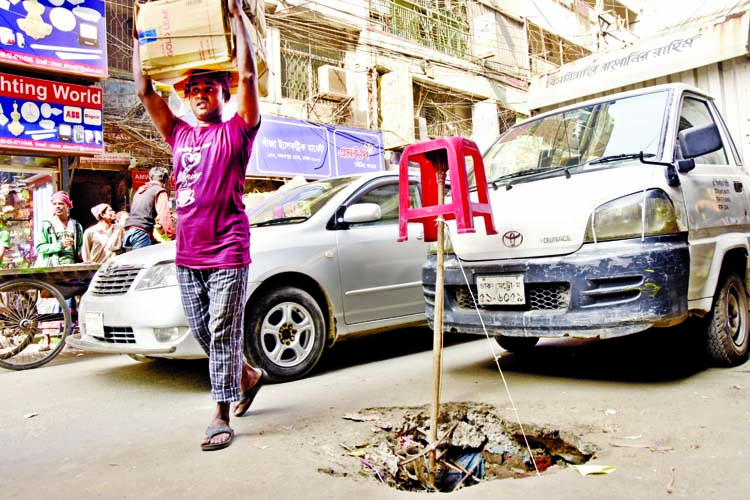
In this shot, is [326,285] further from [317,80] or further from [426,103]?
[426,103]

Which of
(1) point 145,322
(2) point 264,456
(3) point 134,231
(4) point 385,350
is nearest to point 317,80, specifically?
(3) point 134,231

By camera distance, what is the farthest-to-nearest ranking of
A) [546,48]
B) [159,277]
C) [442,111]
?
[546,48], [442,111], [159,277]

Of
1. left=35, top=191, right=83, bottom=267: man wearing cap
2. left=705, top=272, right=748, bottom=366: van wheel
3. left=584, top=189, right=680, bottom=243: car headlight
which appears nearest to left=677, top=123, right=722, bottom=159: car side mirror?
left=584, top=189, right=680, bottom=243: car headlight

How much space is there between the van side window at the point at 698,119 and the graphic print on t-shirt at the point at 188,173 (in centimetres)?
301

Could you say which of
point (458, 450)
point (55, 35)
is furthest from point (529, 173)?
point (55, 35)

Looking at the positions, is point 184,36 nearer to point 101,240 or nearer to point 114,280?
point 114,280

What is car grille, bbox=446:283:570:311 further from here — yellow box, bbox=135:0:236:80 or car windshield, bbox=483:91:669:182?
yellow box, bbox=135:0:236:80

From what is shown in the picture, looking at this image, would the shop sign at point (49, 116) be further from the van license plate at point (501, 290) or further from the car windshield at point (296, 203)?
the van license plate at point (501, 290)

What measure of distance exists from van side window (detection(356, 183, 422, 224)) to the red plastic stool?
2.08 meters

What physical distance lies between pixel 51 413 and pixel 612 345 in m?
4.23

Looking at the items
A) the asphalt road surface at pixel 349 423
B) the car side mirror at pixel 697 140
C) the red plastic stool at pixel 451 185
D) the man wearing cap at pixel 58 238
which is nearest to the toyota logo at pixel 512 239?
the red plastic stool at pixel 451 185

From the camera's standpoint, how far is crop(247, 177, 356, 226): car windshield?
4.89 metres

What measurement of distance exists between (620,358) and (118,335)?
366 centimetres

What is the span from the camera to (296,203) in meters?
5.09
